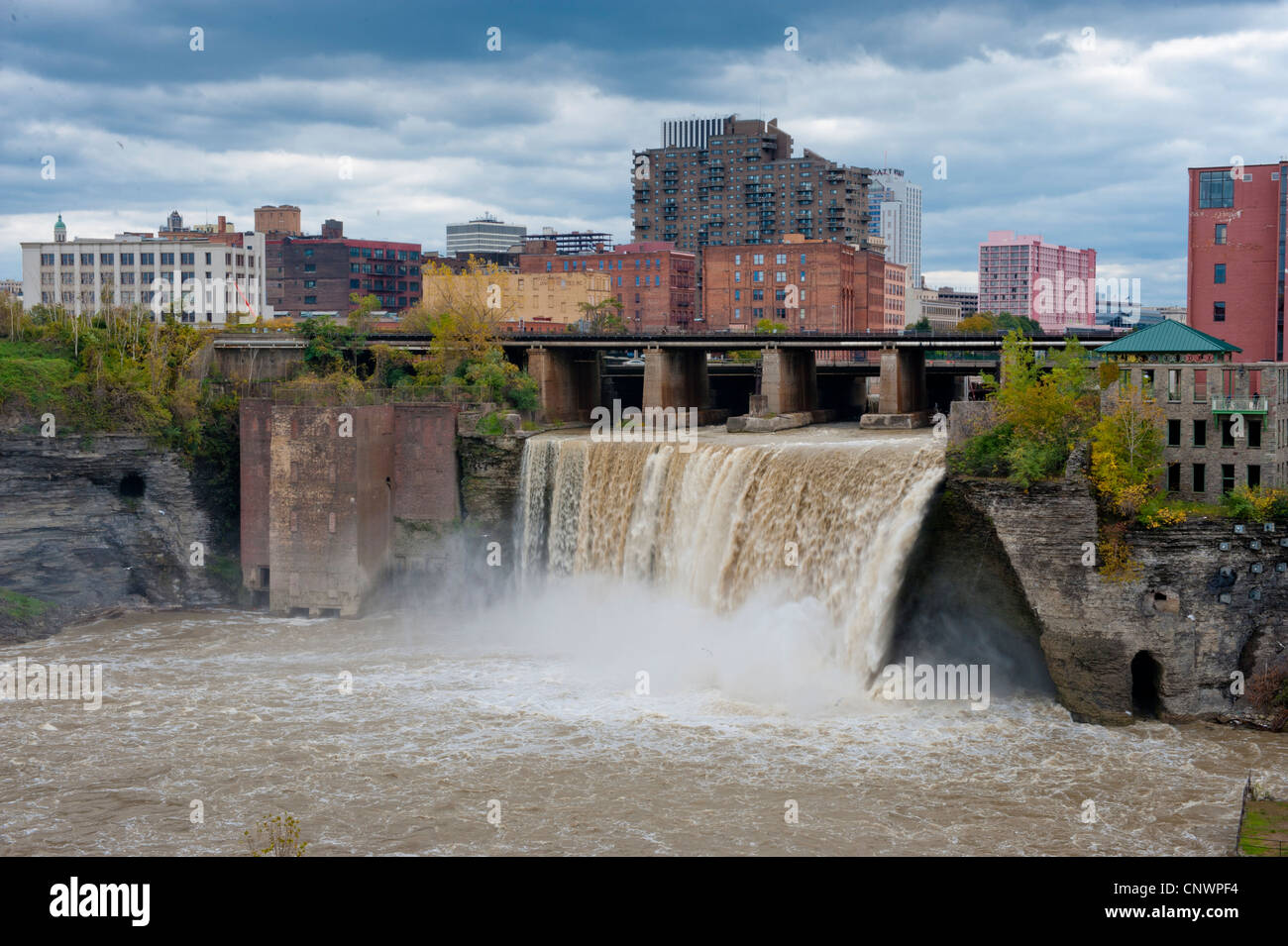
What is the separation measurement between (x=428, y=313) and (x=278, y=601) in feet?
74.6

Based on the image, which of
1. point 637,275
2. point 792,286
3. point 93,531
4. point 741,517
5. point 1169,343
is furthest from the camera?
point 637,275

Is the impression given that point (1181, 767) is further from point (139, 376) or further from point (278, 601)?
point (139, 376)

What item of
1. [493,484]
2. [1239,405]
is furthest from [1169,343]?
[493,484]

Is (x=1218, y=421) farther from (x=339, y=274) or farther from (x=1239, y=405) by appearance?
(x=339, y=274)

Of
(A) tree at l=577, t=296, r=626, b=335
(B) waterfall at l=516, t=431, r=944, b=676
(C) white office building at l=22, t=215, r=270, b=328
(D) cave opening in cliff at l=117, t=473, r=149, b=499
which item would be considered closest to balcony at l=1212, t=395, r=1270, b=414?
(B) waterfall at l=516, t=431, r=944, b=676

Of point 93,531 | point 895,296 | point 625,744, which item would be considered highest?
point 895,296

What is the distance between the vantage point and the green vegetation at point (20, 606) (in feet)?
164

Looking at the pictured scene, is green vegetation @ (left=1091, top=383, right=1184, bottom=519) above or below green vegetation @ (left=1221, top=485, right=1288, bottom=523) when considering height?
above

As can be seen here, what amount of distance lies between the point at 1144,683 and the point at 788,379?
26245 mm

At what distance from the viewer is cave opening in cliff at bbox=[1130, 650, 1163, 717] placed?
37406 millimetres

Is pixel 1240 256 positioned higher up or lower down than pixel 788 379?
higher up

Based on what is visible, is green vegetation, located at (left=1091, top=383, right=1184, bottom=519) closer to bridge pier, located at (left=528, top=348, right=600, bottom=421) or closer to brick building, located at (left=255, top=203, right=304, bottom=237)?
bridge pier, located at (left=528, top=348, right=600, bottom=421)

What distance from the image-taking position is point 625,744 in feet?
115

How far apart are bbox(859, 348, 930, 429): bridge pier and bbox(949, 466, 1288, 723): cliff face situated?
68.5 feet
